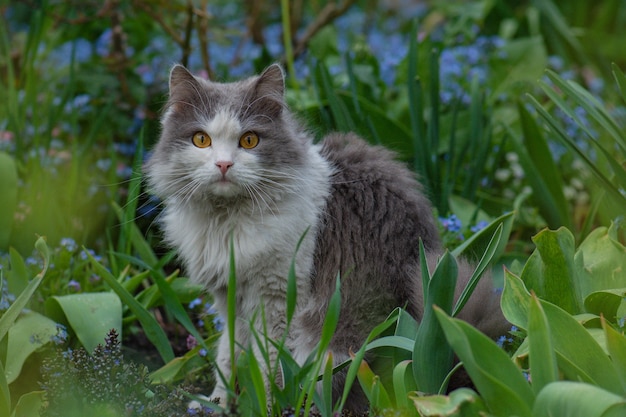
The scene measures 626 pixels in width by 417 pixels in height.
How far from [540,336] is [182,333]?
188cm

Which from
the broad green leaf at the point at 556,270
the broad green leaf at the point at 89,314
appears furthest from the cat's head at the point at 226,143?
the broad green leaf at the point at 556,270

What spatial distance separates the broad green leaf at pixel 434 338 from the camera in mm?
2023

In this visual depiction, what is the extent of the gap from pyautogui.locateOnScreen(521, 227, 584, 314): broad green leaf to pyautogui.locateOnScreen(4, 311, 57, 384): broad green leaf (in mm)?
1606

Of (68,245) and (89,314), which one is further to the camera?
(68,245)

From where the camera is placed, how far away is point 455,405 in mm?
1761

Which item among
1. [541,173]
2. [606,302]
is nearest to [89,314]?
[606,302]

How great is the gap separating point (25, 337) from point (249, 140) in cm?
102

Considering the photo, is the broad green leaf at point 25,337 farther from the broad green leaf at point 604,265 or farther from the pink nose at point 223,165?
the broad green leaf at point 604,265

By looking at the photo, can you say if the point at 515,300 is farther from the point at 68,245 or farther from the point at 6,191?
the point at 6,191

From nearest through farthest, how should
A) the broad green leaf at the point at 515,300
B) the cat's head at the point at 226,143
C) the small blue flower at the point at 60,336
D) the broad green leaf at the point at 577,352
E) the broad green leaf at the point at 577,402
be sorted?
1. the broad green leaf at the point at 577,402
2. the broad green leaf at the point at 577,352
3. the broad green leaf at the point at 515,300
4. the cat's head at the point at 226,143
5. the small blue flower at the point at 60,336

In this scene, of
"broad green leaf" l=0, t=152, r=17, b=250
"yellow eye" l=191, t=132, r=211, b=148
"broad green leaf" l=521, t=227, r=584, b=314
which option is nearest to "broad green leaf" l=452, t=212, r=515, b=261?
"broad green leaf" l=521, t=227, r=584, b=314

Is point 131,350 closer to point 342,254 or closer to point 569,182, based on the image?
point 342,254

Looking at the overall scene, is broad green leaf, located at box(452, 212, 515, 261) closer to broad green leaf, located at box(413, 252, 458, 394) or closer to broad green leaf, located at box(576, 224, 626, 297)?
broad green leaf, located at box(576, 224, 626, 297)

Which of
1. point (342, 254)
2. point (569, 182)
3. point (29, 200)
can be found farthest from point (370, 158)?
Result: point (569, 182)
